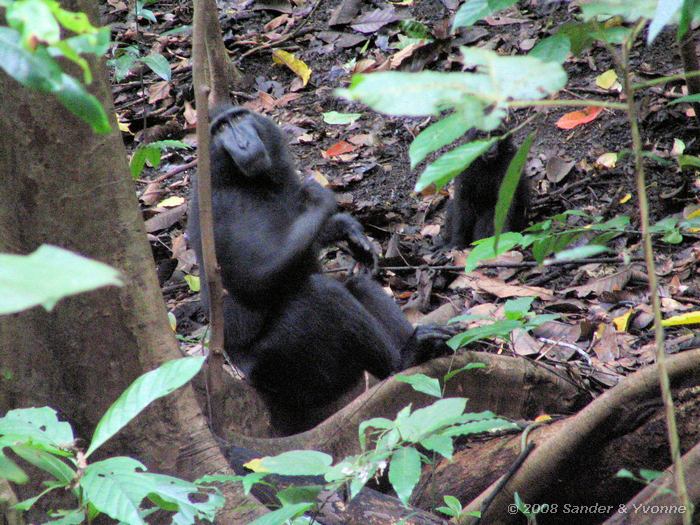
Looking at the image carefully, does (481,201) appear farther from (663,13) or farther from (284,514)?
(663,13)

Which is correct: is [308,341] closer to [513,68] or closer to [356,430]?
[356,430]

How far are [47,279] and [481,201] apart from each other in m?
6.79

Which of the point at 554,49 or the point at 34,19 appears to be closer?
the point at 34,19

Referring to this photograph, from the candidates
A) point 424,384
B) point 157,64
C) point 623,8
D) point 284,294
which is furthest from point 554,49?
point 157,64

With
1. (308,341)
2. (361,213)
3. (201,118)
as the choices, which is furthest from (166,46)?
(201,118)

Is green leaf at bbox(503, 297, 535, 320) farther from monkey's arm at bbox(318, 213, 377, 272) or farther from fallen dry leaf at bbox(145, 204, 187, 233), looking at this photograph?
fallen dry leaf at bbox(145, 204, 187, 233)

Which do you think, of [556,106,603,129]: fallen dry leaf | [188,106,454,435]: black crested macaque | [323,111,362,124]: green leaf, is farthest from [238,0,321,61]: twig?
[188,106,454,435]: black crested macaque

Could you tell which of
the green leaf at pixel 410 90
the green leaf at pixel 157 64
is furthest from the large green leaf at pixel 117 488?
the green leaf at pixel 157 64

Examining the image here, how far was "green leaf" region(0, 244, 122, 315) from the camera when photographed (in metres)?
0.72

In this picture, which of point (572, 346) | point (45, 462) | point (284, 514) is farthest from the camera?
point (572, 346)

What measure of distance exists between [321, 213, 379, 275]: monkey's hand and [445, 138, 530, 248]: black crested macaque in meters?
2.63

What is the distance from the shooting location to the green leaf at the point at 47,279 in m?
0.72

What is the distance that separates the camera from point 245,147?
4.29 m

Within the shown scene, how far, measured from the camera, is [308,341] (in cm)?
423
